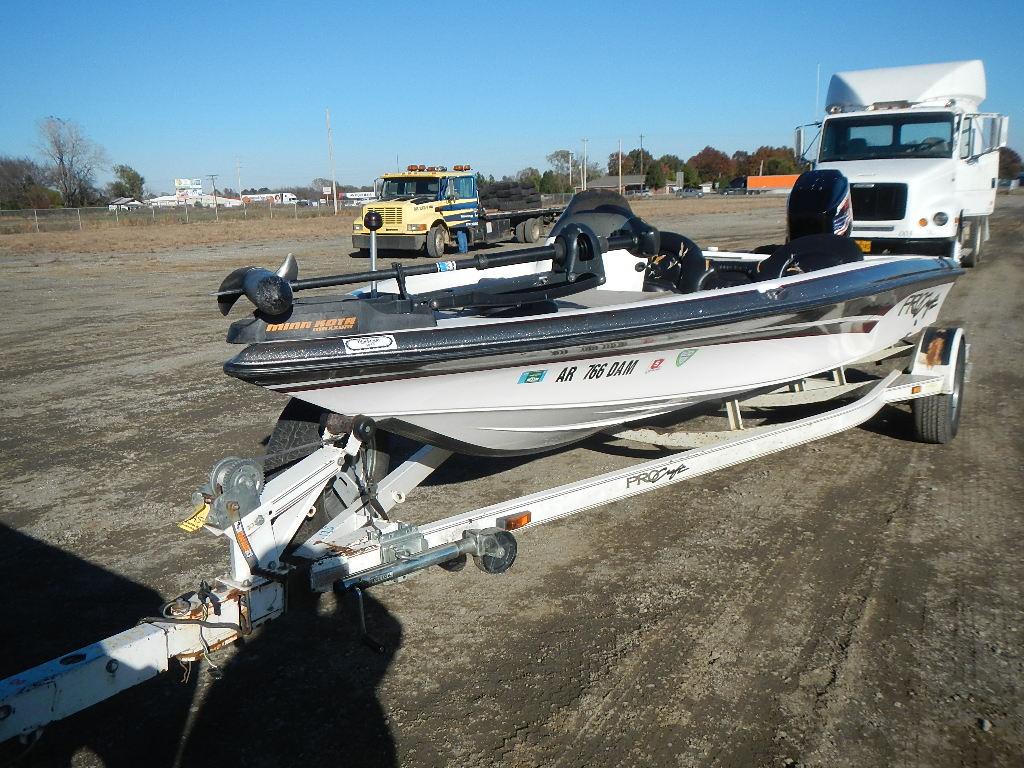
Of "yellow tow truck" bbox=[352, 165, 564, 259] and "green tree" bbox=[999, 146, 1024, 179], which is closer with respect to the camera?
"yellow tow truck" bbox=[352, 165, 564, 259]

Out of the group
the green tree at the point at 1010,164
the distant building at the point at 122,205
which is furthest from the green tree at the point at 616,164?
the distant building at the point at 122,205

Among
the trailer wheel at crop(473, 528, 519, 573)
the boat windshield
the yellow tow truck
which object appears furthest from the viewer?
the yellow tow truck

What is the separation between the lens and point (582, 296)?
197 inches

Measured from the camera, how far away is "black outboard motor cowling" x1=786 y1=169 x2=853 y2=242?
6504mm

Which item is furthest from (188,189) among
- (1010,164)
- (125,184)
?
(1010,164)

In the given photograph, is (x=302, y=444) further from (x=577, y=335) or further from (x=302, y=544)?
(x=577, y=335)

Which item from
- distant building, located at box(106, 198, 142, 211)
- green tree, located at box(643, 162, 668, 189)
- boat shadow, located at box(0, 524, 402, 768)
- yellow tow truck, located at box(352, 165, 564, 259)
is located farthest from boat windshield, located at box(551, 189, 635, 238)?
green tree, located at box(643, 162, 668, 189)

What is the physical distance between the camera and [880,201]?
41.1 ft

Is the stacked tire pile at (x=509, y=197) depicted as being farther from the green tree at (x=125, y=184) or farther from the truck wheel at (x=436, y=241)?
the green tree at (x=125, y=184)

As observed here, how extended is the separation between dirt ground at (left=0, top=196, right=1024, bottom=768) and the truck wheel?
15234mm

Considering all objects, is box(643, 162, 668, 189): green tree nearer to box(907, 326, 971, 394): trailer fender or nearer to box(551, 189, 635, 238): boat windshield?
box(551, 189, 635, 238): boat windshield

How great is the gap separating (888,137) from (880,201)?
1.39 metres

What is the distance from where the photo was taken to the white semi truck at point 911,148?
1254cm

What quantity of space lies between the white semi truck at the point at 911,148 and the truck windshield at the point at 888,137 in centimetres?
1
